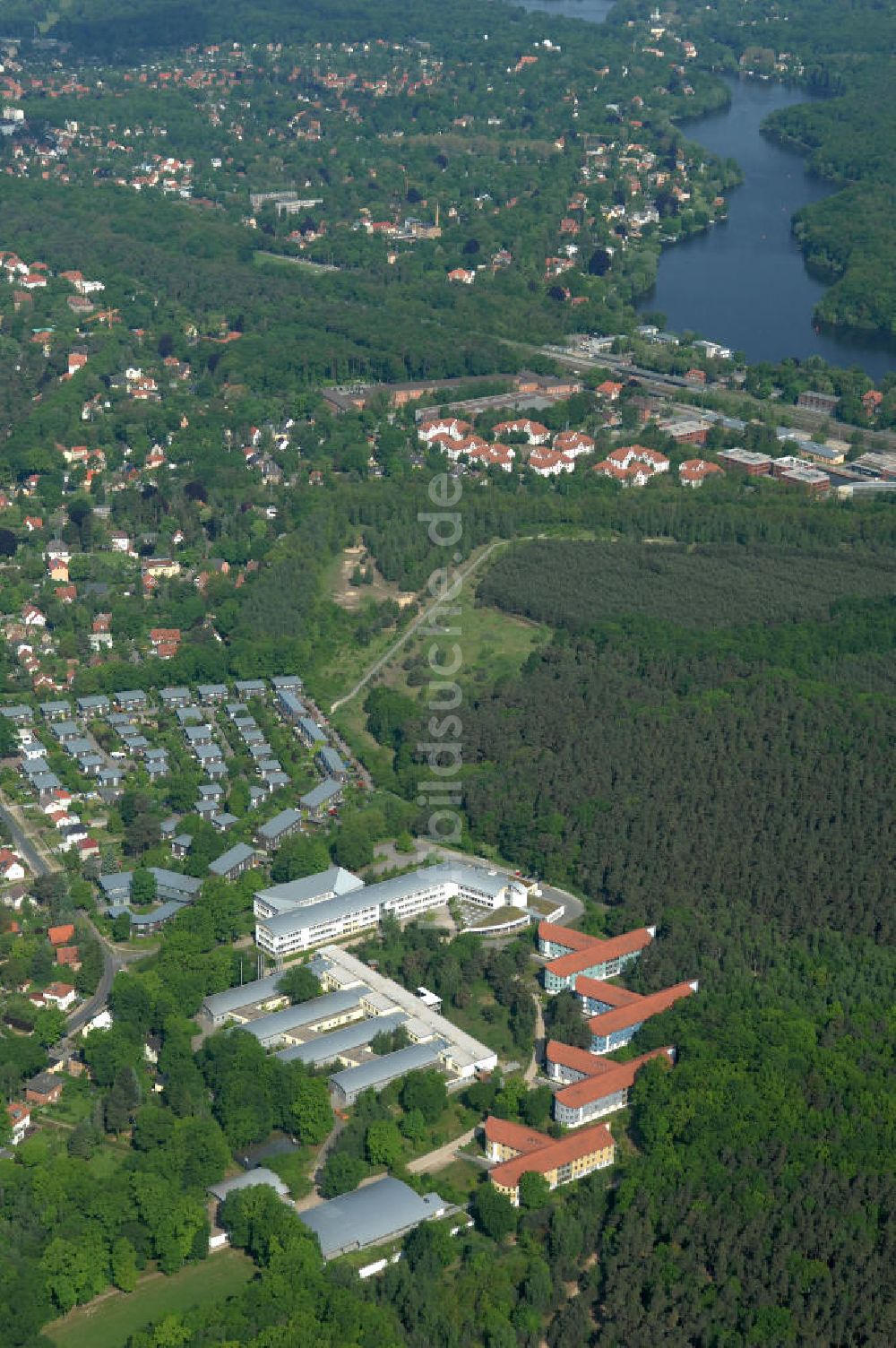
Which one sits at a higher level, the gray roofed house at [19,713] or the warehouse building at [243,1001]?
the gray roofed house at [19,713]

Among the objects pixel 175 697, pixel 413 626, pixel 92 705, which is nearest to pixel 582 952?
pixel 175 697

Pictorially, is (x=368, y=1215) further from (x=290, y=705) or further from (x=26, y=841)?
(x=290, y=705)

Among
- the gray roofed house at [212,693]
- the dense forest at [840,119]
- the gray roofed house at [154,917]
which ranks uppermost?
the dense forest at [840,119]

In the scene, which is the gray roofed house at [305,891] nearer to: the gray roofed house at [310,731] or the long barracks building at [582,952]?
the long barracks building at [582,952]

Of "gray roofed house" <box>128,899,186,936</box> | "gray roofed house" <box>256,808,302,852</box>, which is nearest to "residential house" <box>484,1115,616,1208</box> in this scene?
"gray roofed house" <box>128,899,186,936</box>

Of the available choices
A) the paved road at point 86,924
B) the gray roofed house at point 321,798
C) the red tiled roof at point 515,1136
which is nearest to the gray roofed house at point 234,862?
the gray roofed house at point 321,798

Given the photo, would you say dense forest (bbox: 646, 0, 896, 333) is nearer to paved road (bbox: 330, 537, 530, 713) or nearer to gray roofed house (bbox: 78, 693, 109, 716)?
paved road (bbox: 330, 537, 530, 713)

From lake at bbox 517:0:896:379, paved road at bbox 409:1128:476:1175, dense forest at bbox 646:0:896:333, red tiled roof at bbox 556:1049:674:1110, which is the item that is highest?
dense forest at bbox 646:0:896:333
